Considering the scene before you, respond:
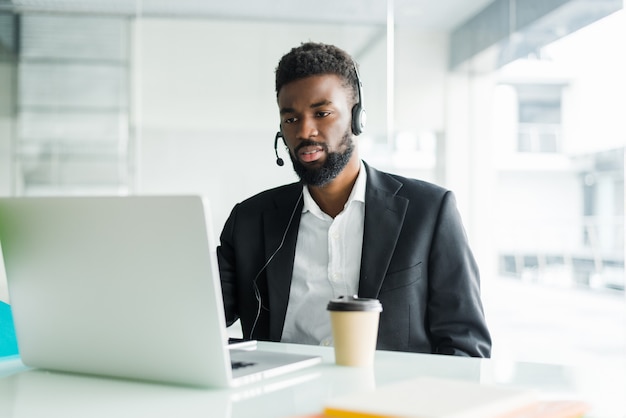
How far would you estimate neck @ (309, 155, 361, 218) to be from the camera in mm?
2021

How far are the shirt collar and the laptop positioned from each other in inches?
30.9

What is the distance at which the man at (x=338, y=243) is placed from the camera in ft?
5.81

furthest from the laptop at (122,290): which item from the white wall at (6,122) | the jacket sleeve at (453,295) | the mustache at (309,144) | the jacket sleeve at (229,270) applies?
the white wall at (6,122)

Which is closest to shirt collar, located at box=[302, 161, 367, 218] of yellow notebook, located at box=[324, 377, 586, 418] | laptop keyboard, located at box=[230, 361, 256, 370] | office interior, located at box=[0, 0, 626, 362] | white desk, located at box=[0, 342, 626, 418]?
white desk, located at box=[0, 342, 626, 418]

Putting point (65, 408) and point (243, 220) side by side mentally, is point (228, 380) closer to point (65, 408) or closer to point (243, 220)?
point (65, 408)

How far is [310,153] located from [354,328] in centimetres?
86

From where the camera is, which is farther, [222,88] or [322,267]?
[222,88]

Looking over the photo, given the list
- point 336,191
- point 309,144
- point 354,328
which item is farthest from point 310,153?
point 354,328

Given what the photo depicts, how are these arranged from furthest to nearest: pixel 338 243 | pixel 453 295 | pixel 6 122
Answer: pixel 6 122 → pixel 338 243 → pixel 453 295

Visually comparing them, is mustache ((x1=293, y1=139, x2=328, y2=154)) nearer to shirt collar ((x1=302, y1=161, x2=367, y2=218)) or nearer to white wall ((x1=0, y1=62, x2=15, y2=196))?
shirt collar ((x1=302, y1=161, x2=367, y2=218))

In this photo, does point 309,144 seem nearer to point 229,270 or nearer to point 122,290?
point 229,270

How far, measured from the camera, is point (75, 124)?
4.11 meters

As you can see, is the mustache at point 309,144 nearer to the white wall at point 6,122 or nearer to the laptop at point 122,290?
the laptop at point 122,290

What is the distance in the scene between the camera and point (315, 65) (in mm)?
2018
